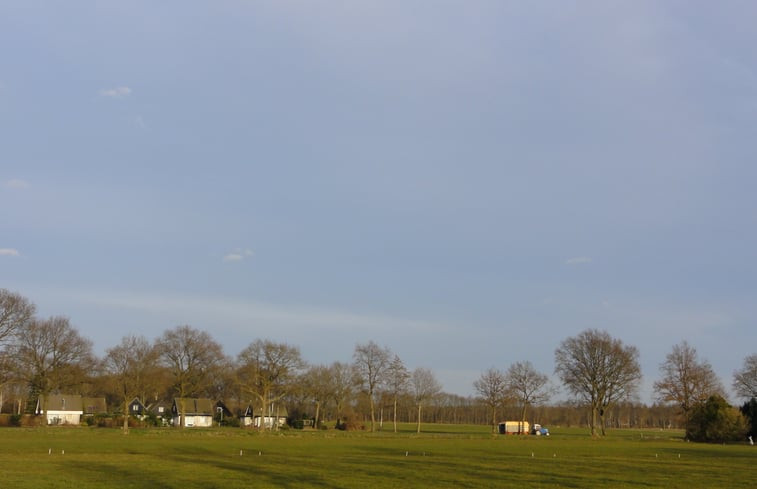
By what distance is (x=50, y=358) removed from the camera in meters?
102

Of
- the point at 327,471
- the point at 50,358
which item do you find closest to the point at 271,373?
the point at 50,358

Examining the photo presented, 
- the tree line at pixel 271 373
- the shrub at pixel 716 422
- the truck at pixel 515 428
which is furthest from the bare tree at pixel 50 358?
the shrub at pixel 716 422

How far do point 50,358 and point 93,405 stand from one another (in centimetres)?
4475

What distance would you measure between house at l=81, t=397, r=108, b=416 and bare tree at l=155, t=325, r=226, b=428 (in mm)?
33328

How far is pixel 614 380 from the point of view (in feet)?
344

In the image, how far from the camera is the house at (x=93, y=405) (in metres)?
140

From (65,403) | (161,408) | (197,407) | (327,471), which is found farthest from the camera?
(161,408)

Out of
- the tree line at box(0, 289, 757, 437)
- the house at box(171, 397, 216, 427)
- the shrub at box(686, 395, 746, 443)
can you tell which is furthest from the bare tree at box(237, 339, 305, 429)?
the shrub at box(686, 395, 746, 443)

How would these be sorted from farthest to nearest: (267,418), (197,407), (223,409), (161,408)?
Result: (223,409), (161,408), (197,407), (267,418)

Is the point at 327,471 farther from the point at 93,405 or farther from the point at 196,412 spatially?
the point at 93,405

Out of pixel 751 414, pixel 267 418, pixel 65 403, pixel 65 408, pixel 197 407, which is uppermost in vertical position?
pixel 751 414

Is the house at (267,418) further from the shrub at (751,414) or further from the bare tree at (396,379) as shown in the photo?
the shrub at (751,414)

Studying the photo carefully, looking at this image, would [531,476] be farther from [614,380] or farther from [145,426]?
[145,426]

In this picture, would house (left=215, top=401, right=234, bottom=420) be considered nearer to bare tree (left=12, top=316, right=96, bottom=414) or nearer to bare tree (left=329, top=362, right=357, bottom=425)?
bare tree (left=329, top=362, right=357, bottom=425)
